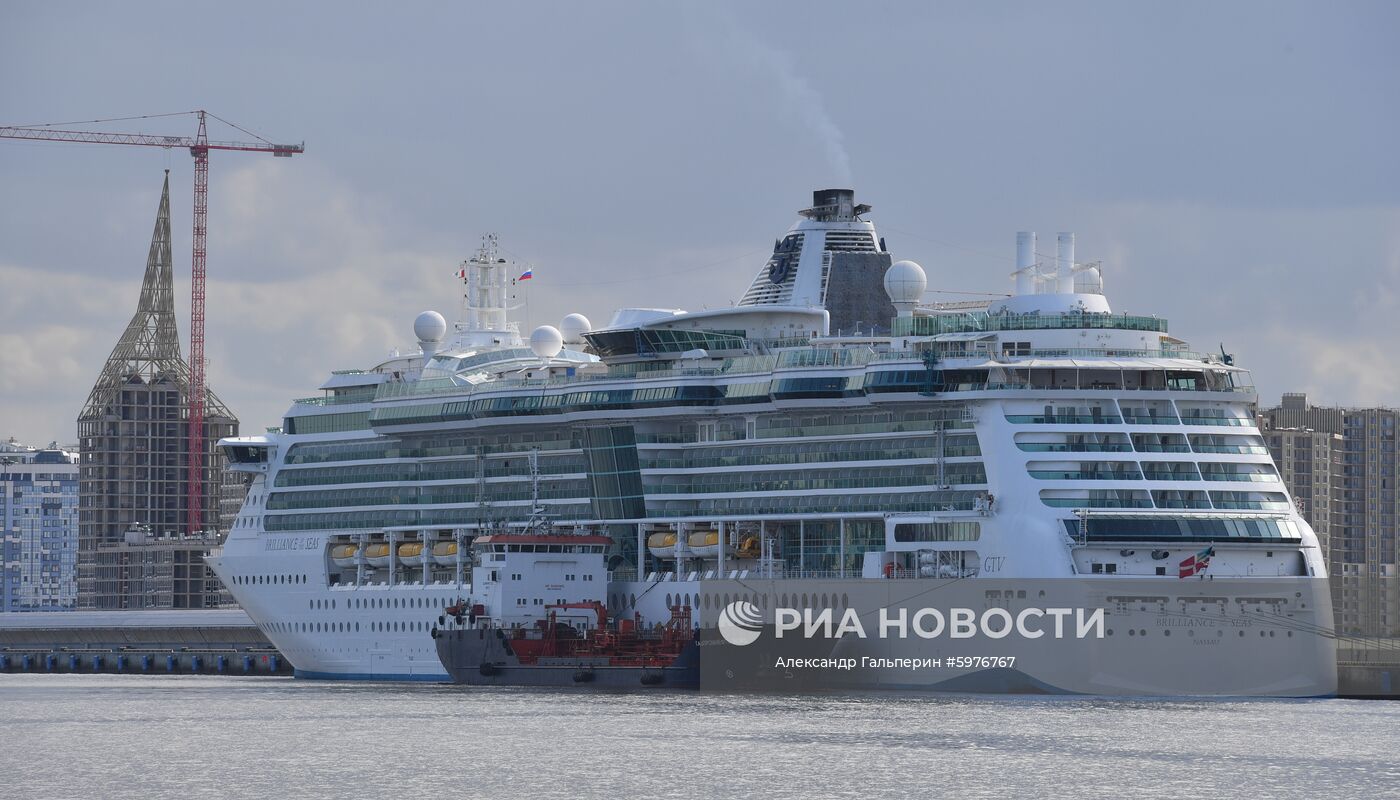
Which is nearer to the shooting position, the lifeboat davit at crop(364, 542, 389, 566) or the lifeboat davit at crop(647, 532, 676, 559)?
the lifeboat davit at crop(647, 532, 676, 559)

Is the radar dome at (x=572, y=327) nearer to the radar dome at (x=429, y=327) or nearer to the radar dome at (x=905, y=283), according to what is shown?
the radar dome at (x=429, y=327)

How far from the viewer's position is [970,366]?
268ft

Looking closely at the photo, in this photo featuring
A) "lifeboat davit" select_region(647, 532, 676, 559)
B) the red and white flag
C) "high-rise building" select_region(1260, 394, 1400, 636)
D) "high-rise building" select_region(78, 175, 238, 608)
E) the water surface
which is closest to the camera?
the water surface

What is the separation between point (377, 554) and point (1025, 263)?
99.2ft

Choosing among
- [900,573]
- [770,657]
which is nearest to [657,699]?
[770,657]

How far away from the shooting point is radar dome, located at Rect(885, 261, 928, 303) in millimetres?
89688

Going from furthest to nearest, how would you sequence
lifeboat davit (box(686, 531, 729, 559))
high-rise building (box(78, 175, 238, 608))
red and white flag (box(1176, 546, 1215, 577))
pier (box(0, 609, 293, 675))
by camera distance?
high-rise building (box(78, 175, 238, 608))
pier (box(0, 609, 293, 675))
lifeboat davit (box(686, 531, 729, 559))
red and white flag (box(1176, 546, 1215, 577))

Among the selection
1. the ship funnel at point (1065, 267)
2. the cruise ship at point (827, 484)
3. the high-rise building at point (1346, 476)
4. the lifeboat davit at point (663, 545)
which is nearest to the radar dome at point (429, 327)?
the cruise ship at point (827, 484)

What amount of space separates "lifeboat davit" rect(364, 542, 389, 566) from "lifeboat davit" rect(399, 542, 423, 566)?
824mm

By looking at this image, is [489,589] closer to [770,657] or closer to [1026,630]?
[770,657]

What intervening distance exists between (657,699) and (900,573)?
927 cm

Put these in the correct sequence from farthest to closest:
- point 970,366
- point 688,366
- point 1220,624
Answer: point 688,366 < point 970,366 < point 1220,624

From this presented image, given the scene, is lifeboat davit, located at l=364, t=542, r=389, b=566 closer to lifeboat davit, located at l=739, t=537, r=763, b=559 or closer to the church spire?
lifeboat davit, located at l=739, t=537, r=763, b=559

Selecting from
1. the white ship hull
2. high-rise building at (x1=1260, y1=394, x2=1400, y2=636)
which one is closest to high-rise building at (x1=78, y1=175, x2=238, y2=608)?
high-rise building at (x1=1260, y1=394, x2=1400, y2=636)
